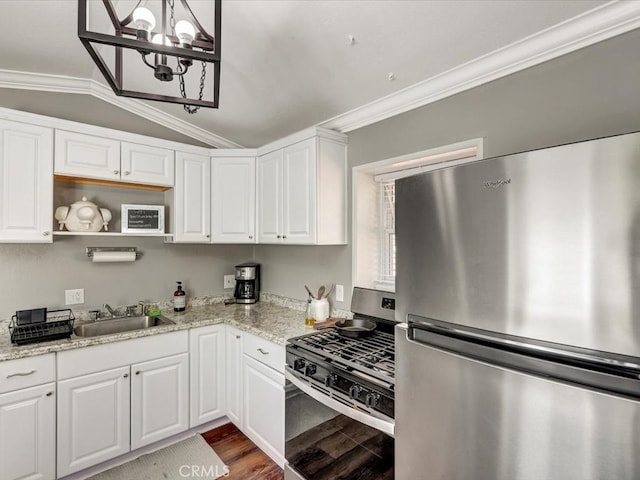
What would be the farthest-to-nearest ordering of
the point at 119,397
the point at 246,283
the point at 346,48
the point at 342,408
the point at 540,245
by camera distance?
the point at 246,283
the point at 119,397
the point at 346,48
the point at 342,408
the point at 540,245

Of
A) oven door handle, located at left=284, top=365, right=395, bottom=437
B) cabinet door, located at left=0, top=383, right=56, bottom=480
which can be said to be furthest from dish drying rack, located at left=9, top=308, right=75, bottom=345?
oven door handle, located at left=284, top=365, right=395, bottom=437

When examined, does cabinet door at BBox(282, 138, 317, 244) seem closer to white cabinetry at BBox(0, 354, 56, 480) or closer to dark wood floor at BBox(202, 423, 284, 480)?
dark wood floor at BBox(202, 423, 284, 480)

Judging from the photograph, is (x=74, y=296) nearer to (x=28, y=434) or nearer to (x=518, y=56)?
(x=28, y=434)

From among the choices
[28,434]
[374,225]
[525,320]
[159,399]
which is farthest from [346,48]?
[28,434]

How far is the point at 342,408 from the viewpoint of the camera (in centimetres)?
154

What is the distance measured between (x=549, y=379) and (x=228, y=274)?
295cm

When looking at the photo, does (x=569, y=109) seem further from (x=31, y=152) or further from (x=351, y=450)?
(x=31, y=152)

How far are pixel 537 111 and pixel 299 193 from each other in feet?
4.95

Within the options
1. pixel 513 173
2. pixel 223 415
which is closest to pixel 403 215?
pixel 513 173

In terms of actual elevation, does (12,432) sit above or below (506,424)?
below

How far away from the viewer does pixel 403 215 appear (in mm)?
1241

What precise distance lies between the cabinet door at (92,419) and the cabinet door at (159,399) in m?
0.06

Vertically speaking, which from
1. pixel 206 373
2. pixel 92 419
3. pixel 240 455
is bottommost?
pixel 240 455

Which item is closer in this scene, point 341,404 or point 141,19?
point 141,19
